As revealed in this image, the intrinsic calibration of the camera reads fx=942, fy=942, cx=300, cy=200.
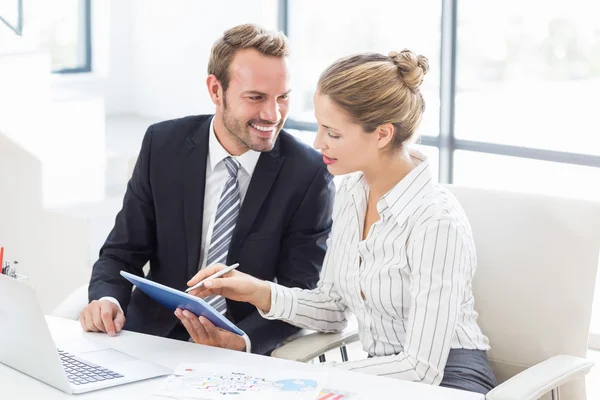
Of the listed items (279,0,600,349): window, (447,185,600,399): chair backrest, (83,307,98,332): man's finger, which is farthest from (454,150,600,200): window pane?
(83,307,98,332): man's finger

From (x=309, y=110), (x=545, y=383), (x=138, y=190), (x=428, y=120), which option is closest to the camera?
(x=545, y=383)

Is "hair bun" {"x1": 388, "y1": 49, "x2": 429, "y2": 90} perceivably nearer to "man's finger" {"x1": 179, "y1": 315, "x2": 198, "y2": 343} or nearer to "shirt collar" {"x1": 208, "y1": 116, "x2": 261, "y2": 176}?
"shirt collar" {"x1": 208, "y1": 116, "x2": 261, "y2": 176}

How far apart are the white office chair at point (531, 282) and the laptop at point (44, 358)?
16.5 inches

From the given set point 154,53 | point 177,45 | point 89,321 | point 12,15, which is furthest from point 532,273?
point 154,53

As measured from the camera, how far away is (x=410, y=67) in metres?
2.10

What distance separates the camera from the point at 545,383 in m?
1.83

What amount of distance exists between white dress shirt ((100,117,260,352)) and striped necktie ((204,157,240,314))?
0.06ft

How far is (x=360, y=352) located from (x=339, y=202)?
5.47ft

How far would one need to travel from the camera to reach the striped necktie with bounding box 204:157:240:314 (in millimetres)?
2473

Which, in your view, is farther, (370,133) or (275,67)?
(275,67)

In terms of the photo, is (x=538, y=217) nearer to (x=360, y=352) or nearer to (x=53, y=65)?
(x=360, y=352)

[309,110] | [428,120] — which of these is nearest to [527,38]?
[428,120]

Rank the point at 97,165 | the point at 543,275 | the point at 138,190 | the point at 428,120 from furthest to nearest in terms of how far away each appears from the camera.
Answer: the point at 428,120 < the point at 97,165 < the point at 138,190 < the point at 543,275

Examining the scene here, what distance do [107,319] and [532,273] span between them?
3.15 ft
